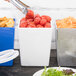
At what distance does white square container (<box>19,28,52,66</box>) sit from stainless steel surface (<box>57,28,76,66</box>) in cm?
4

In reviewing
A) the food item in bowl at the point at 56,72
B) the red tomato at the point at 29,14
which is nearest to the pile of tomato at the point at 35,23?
the red tomato at the point at 29,14

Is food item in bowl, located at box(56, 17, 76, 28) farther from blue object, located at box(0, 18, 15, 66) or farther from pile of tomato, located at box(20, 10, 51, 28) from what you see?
blue object, located at box(0, 18, 15, 66)

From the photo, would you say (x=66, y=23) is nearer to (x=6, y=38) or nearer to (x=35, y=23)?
(x=35, y=23)

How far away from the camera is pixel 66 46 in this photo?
106 centimetres

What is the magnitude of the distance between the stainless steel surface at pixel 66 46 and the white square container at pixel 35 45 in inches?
1.7

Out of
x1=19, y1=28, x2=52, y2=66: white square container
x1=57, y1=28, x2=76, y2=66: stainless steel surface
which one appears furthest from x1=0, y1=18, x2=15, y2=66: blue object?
x1=57, y1=28, x2=76, y2=66: stainless steel surface

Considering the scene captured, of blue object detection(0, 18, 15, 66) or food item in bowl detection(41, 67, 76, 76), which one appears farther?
blue object detection(0, 18, 15, 66)

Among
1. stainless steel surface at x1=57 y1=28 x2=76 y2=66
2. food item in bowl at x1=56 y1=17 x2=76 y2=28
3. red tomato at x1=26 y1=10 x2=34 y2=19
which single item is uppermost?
red tomato at x1=26 y1=10 x2=34 y2=19

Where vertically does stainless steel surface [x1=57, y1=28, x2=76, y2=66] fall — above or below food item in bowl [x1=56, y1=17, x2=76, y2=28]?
below

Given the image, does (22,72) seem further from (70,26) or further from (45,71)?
(70,26)

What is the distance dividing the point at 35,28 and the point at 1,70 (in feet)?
0.74

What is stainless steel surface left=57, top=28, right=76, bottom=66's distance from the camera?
3.40 feet

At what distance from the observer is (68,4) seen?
1237 mm

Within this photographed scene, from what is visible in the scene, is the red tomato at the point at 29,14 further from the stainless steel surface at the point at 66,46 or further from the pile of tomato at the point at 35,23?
the stainless steel surface at the point at 66,46
